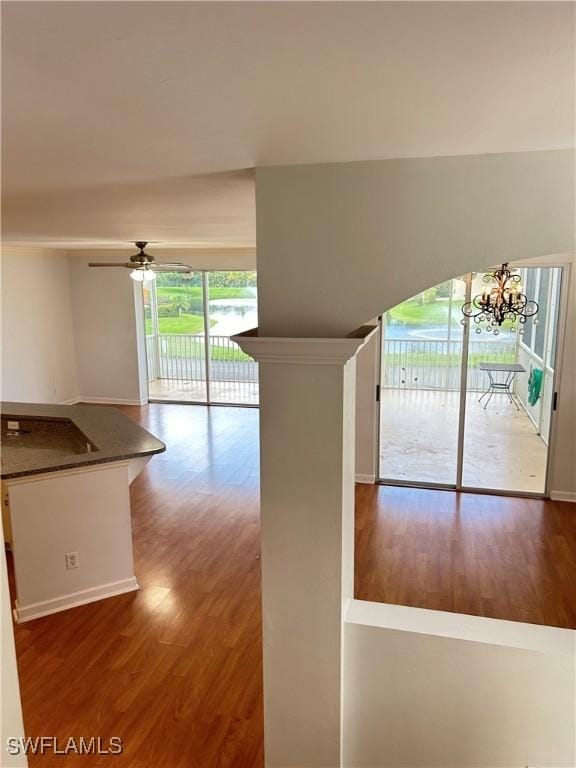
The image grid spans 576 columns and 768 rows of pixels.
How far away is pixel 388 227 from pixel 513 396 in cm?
463

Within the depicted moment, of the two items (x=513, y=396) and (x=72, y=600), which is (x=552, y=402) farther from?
(x=72, y=600)

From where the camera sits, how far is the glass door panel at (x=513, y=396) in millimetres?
5219

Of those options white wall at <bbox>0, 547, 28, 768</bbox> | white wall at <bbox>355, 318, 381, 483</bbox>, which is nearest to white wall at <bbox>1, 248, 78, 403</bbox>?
white wall at <bbox>355, 318, 381, 483</bbox>

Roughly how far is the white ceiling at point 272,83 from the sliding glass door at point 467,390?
414 cm

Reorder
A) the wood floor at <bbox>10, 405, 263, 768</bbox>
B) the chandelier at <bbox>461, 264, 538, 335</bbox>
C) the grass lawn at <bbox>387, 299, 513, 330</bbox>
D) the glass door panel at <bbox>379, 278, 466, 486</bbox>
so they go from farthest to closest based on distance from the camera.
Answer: the glass door panel at <bbox>379, 278, 466, 486</bbox> → the grass lawn at <bbox>387, 299, 513, 330</bbox> → the chandelier at <bbox>461, 264, 538, 335</bbox> → the wood floor at <bbox>10, 405, 263, 768</bbox>

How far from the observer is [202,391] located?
939cm

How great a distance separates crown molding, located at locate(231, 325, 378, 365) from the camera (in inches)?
64.3

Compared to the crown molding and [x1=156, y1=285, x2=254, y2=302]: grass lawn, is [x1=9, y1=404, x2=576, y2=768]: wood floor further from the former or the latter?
[x1=156, y1=285, x2=254, y2=302]: grass lawn

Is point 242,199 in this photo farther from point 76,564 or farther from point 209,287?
point 209,287

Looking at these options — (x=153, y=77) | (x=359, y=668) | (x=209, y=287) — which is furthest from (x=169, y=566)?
(x=209, y=287)

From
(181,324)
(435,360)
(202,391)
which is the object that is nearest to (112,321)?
(181,324)

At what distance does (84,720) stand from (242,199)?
8.81ft

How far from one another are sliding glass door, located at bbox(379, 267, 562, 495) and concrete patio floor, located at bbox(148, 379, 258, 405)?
139 inches

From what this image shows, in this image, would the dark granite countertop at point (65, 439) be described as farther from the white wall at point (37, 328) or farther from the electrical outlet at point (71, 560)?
the white wall at point (37, 328)
